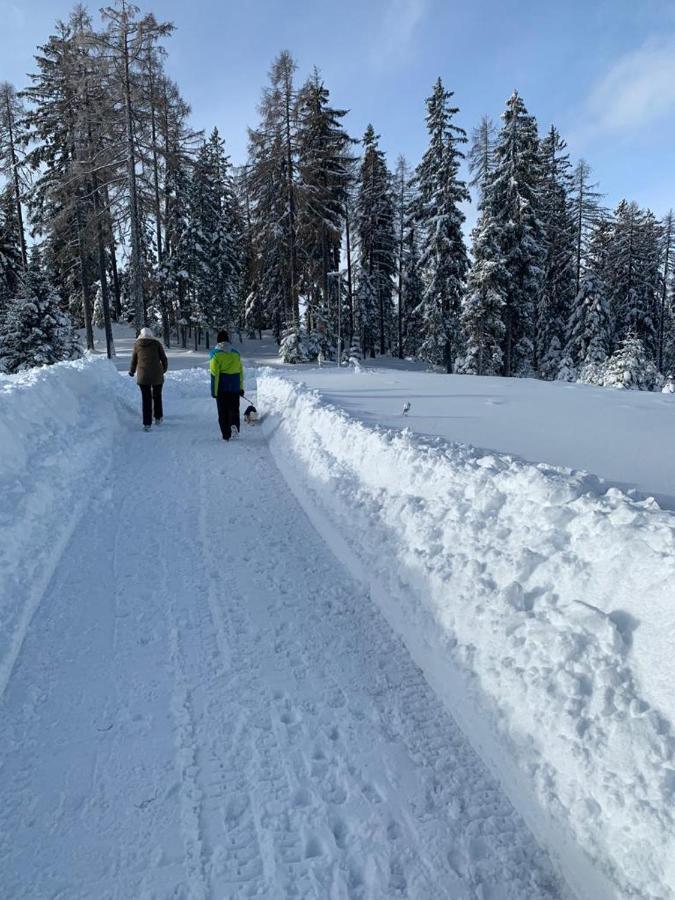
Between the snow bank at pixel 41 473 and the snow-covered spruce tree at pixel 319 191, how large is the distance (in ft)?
63.7

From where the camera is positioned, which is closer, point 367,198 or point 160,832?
point 160,832

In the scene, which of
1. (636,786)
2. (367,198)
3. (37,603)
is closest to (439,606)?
(636,786)

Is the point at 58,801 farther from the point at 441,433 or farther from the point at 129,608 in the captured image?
the point at 441,433

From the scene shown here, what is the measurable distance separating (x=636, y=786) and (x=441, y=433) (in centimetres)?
476

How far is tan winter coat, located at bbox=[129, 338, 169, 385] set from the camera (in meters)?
10.4

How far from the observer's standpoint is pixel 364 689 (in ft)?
10.7

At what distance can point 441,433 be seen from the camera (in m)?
6.58

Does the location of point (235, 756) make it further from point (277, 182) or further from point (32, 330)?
point (277, 182)

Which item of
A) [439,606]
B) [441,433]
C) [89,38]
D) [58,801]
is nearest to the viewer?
[58,801]

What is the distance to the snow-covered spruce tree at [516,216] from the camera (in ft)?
86.0

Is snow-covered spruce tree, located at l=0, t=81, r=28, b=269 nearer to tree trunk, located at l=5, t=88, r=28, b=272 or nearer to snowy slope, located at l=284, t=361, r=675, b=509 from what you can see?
tree trunk, located at l=5, t=88, r=28, b=272

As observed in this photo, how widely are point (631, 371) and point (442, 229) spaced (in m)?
12.1

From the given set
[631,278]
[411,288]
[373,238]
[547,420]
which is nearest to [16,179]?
[373,238]

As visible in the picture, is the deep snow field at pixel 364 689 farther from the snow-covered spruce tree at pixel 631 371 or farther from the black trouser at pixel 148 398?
the snow-covered spruce tree at pixel 631 371
